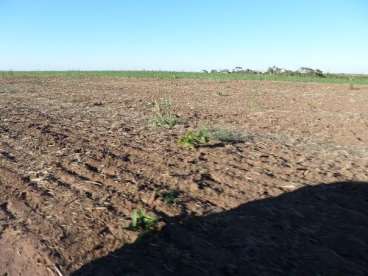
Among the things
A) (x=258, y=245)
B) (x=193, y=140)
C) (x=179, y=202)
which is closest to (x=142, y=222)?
(x=179, y=202)

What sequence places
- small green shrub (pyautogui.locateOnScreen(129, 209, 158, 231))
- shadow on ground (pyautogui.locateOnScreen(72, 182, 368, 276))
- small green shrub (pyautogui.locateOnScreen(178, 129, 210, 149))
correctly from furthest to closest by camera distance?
1. small green shrub (pyautogui.locateOnScreen(178, 129, 210, 149))
2. small green shrub (pyautogui.locateOnScreen(129, 209, 158, 231))
3. shadow on ground (pyautogui.locateOnScreen(72, 182, 368, 276))

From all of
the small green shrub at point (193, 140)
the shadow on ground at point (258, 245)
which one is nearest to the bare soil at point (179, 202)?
the shadow on ground at point (258, 245)

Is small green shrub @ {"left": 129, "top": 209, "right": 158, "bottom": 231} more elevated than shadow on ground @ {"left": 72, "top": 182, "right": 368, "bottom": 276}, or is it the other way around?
small green shrub @ {"left": 129, "top": 209, "right": 158, "bottom": 231}

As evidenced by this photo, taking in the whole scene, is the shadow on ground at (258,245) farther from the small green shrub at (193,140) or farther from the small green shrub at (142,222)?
the small green shrub at (193,140)

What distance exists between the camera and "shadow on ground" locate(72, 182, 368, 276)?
126 inches

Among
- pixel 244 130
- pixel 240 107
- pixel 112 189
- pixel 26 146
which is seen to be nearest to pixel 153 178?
pixel 112 189

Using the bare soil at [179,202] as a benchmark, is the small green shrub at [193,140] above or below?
above

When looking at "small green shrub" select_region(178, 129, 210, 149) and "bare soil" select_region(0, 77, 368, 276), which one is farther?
"small green shrub" select_region(178, 129, 210, 149)

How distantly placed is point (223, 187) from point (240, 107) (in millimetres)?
7141

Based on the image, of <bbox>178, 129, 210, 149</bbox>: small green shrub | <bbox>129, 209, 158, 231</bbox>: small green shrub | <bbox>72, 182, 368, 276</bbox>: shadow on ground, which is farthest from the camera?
<bbox>178, 129, 210, 149</bbox>: small green shrub

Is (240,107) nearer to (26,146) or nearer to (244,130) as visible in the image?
(244,130)

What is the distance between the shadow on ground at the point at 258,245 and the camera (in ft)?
10.5

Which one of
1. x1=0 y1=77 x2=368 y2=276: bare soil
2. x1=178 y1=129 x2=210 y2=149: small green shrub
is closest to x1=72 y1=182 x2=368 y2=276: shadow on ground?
x1=0 y1=77 x2=368 y2=276: bare soil

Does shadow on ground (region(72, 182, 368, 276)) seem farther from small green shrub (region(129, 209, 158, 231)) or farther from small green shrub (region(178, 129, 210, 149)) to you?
small green shrub (region(178, 129, 210, 149))
